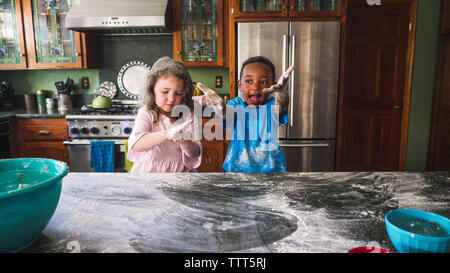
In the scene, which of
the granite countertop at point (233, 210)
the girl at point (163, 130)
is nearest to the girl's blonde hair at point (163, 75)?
the girl at point (163, 130)

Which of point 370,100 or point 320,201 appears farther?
point 370,100

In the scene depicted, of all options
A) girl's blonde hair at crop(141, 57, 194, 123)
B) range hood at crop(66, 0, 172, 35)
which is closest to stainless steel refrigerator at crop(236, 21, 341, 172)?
range hood at crop(66, 0, 172, 35)

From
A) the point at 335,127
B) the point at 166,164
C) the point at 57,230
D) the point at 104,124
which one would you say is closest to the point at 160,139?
the point at 166,164

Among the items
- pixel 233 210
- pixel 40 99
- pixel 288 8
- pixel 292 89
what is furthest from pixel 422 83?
pixel 40 99

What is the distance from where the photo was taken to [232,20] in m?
2.95

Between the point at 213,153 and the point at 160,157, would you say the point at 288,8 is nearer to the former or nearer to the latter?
the point at 213,153

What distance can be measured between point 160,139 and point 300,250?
1.09 meters

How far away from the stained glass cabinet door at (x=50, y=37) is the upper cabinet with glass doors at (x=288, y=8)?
1712 millimetres

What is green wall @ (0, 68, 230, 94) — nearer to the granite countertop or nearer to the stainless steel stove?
the stainless steel stove

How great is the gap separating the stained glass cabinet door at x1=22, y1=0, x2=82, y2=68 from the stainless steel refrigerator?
1740 mm

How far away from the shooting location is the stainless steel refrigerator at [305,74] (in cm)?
290

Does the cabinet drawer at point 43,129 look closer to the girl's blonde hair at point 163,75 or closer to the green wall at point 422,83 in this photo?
the girl's blonde hair at point 163,75

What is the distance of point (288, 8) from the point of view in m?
2.91
